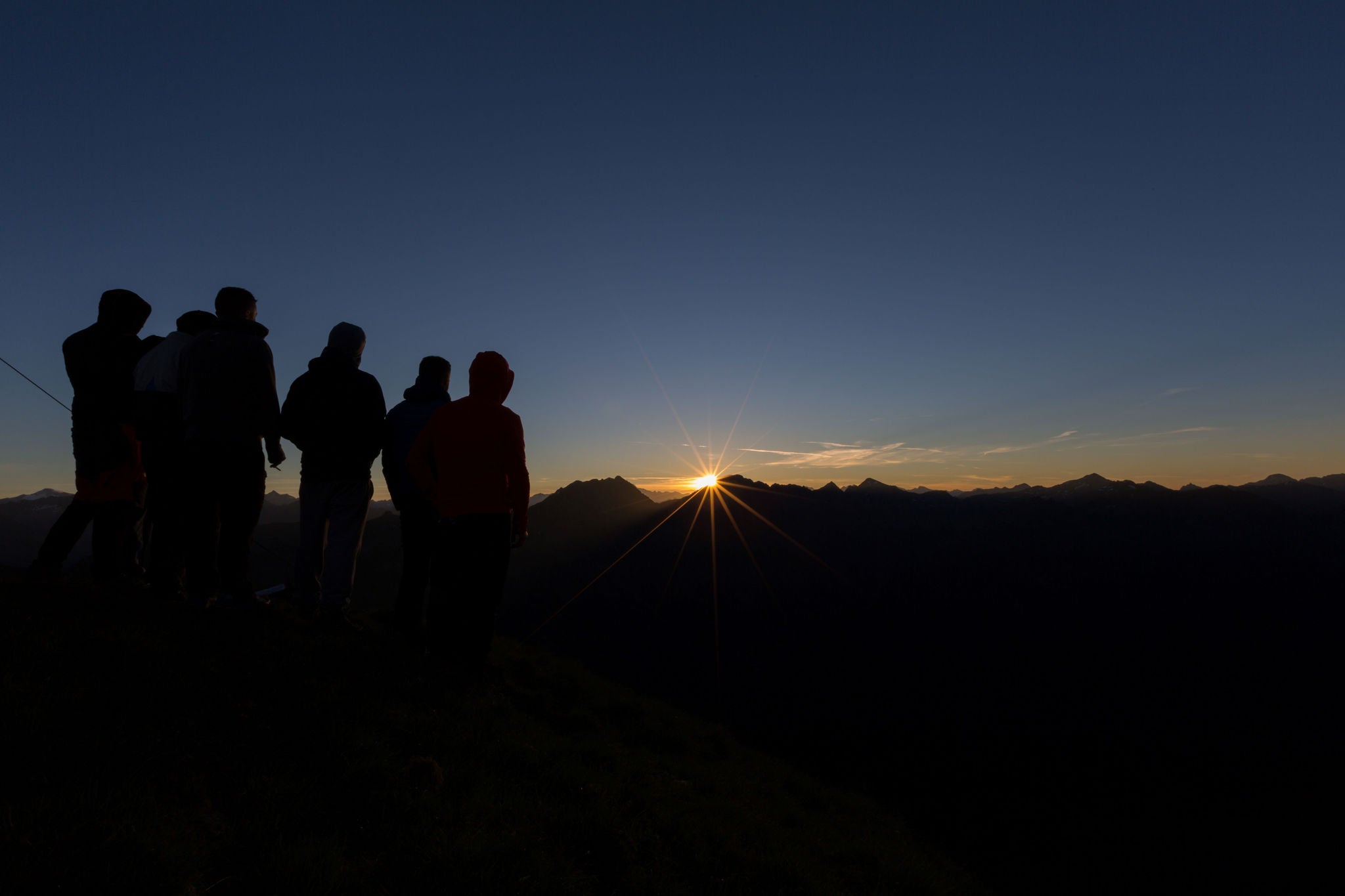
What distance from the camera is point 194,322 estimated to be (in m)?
6.71

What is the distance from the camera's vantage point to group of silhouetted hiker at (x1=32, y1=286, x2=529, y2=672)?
5965mm

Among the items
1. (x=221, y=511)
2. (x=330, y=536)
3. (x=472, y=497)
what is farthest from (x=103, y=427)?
(x=472, y=497)

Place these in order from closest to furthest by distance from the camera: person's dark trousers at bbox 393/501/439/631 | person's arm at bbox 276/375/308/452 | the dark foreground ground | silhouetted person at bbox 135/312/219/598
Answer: the dark foreground ground, silhouetted person at bbox 135/312/219/598, person's arm at bbox 276/375/308/452, person's dark trousers at bbox 393/501/439/631

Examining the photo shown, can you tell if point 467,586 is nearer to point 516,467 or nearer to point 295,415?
point 516,467

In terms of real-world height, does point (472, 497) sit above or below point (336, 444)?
below

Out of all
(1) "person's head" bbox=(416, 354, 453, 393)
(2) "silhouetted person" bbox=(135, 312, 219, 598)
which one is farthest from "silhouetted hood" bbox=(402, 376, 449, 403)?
(2) "silhouetted person" bbox=(135, 312, 219, 598)

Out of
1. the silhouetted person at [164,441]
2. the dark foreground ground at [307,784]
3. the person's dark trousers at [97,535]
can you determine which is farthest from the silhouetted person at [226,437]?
the person's dark trousers at [97,535]

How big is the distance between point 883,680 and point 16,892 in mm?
217350

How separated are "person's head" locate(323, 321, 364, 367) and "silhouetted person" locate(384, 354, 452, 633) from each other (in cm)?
73

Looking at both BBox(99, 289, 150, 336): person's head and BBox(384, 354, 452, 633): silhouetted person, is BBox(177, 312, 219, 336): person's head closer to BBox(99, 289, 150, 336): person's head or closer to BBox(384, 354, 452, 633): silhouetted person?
BBox(99, 289, 150, 336): person's head

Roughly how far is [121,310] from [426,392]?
3120 mm

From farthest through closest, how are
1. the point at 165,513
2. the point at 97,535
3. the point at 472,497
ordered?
the point at 97,535, the point at 472,497, the point at 165,513

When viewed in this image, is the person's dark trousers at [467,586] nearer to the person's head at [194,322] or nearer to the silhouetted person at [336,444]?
the silhouetted person at [336,444]

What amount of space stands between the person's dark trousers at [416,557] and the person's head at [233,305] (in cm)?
261
